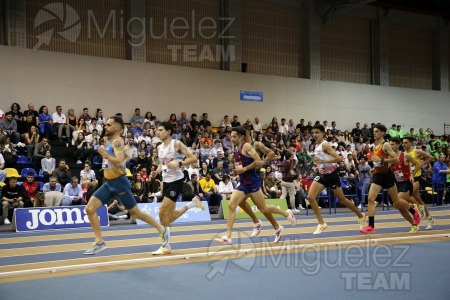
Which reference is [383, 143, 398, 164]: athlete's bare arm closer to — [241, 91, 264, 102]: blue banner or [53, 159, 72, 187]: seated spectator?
[53, 159, 72, 187]: seated spectator

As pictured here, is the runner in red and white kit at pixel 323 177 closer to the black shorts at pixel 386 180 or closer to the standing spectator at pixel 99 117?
the black shorts at pixel 386 180

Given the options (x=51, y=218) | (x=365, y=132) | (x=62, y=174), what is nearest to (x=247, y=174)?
(x=51, y=218)

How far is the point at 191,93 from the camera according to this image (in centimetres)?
2822

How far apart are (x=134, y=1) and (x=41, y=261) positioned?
19.1 m

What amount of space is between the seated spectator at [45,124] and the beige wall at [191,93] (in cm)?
168

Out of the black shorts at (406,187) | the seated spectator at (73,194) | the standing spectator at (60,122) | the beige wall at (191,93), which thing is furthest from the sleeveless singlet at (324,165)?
the beige wall at (191,93)

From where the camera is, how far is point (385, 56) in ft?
116

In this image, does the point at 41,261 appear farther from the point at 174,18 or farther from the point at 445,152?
the point at 445,152

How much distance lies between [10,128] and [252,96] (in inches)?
515

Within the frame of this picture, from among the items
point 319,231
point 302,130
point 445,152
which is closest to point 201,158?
point 302,130

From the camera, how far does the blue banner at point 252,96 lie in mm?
29828

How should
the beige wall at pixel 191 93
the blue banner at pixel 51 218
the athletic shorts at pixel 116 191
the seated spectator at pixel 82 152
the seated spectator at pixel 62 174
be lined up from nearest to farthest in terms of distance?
the athletic shorts at pixel 116 191 → the blue banner at pixel 51 218 → the seated spectator at pixel 62 174 → the seated spectator at pixel 82 152 → the beige wall at pixel 191 93

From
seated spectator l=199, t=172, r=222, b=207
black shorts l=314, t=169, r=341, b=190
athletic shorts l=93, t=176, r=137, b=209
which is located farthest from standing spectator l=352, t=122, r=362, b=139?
athletic shorts l=93, t=176, r=137, b=209

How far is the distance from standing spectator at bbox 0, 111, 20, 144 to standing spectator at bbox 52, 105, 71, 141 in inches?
70.9
